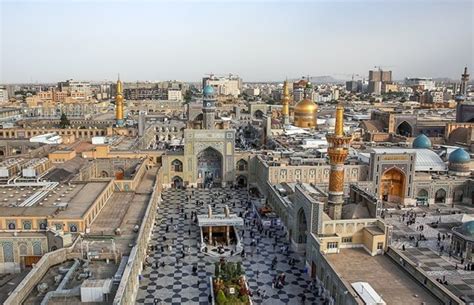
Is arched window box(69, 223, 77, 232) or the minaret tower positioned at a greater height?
the minaret tower

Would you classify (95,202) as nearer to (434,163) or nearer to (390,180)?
(390,180)

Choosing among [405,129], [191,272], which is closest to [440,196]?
[191,272]

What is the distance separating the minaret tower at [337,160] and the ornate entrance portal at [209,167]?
62.2ft

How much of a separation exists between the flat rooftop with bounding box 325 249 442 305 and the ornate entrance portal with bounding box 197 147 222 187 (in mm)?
21971

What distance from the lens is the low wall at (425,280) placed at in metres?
17.0

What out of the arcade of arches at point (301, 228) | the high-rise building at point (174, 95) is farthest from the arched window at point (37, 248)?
the high-rise building at point (174, 95)

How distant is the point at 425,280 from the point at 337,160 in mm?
8589

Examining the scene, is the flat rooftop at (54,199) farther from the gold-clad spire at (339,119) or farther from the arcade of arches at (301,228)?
the gold-clad spire at (339,119)

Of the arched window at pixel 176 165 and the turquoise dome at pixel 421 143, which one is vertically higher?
the turquoise dome at pixel 421 143

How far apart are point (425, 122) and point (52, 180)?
5345cm

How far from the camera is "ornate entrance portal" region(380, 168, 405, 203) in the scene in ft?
122

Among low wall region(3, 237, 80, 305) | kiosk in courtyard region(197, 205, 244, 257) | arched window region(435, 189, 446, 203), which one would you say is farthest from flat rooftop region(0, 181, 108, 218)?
arched window region(435, 189, 446, 203)

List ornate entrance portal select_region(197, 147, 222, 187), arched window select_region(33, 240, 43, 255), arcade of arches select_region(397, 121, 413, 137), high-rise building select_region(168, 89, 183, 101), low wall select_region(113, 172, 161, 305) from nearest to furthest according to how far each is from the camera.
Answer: low wall select_region(113, 172, 161, 305)
arched window select_region(33, 240, 43, 255)
ornate entrance portal select_region(197, 147, 222, 187)
arcade of arches select_region(397, 121, 413, 137)
high-rise building select_region(168, 89, 183, 101)

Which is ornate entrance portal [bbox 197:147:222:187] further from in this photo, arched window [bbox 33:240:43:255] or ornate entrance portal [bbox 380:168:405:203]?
arched window [bbox 33:240:43:255]
